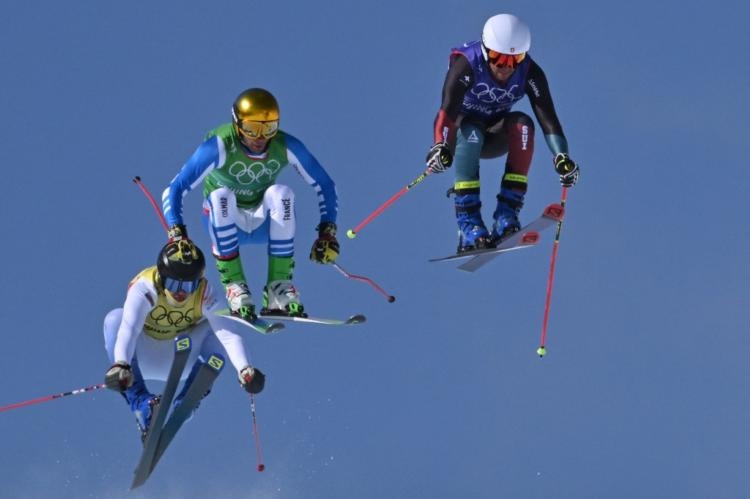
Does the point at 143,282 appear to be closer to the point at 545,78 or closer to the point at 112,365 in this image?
the point at 112,365

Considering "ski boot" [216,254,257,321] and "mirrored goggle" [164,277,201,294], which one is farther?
"ski boot" [216,254,257,321]

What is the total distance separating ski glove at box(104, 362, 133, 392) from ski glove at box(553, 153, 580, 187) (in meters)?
5.89

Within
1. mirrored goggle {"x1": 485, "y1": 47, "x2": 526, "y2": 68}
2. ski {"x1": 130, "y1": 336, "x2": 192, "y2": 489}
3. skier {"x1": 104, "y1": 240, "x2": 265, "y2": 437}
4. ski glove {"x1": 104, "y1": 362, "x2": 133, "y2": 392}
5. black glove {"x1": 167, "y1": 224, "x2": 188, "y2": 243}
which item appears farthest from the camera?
mirrored goggle {"x1": 485, "y1": 47, "x2": 526, "y2": 68}

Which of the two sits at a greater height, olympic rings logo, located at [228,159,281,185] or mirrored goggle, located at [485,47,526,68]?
mirrored goggle, located at [485,47,526,68]

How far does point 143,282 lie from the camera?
22109mm

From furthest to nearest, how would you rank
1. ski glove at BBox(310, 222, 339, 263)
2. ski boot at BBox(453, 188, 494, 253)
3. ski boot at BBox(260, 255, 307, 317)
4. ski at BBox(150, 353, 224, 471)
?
1. ski boot at BBox(453, 188, 494, 253)
2. ski glove at BBox(310, 222, 339, 263)
3. ski boot at BBox(260, 255, 307, 317)
4. ski at BBox(150, 353, 224, 471)

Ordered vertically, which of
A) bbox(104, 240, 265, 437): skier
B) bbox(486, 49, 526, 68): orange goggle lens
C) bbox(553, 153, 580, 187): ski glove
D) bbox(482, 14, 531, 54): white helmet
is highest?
bbox(482, 14, 531, 54): white helmet

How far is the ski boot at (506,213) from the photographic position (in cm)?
2372

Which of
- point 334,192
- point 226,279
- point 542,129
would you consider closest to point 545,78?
point 542,129

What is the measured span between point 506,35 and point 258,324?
15.3 feet

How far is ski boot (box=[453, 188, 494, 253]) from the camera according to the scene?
23.7 meters

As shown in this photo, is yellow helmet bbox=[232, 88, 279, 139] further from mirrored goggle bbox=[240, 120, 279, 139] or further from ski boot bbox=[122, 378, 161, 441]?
ski boot bbox=[122, 378, 161, 441]

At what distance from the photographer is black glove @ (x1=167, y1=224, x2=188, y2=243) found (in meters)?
21.9

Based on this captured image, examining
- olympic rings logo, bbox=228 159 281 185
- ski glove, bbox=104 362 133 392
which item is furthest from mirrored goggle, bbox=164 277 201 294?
olympic rings logo, bbox=228 159 281 185
